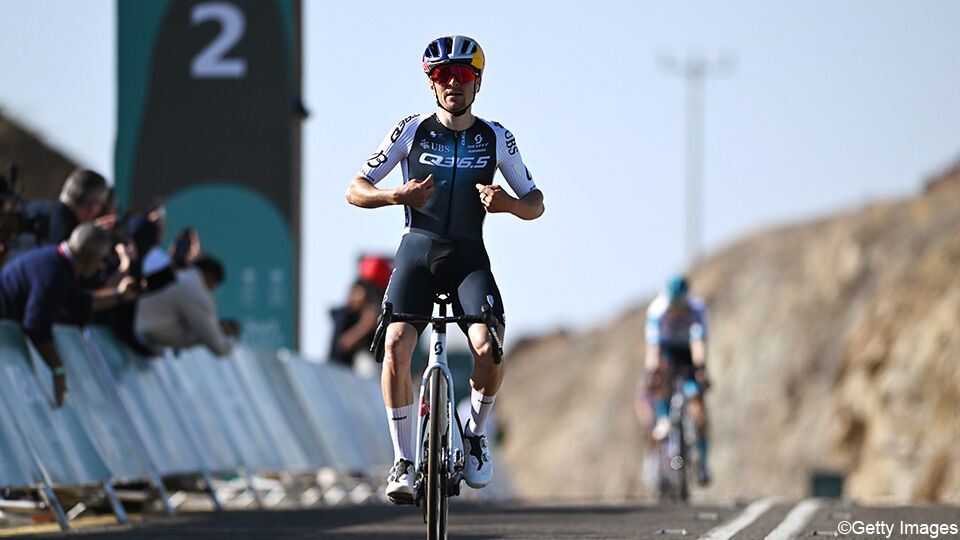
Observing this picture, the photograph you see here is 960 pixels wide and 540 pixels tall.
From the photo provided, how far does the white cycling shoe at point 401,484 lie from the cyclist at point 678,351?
938 centimetres

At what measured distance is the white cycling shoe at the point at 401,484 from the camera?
9.20 m

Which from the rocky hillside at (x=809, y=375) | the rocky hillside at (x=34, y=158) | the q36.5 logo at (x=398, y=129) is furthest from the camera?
the rocky hillside at (x=809, y=375)

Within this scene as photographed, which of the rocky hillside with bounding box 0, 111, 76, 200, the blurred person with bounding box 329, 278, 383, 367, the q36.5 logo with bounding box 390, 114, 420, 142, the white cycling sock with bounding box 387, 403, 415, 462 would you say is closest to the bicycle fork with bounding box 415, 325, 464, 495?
the white cycling sock with bounding box 387, 403, 415, 462

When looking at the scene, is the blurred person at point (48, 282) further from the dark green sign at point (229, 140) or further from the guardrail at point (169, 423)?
the dark green sign at point (229, 140)

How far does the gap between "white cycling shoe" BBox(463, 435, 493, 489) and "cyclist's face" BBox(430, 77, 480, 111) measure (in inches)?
62.0

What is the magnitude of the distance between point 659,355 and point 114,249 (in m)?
5.88

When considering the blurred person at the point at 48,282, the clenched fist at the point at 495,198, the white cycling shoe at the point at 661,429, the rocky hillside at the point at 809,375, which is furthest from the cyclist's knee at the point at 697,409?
the rocky hillside at the point at 809,375

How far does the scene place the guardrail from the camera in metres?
12.4

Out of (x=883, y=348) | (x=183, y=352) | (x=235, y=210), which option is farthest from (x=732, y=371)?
(x=183, y=352)

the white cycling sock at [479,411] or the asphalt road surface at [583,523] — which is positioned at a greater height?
the white cycling sock at [479,411]

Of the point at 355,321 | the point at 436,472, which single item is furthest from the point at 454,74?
the point at 355,321

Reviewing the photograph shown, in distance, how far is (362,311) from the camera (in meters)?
20.4

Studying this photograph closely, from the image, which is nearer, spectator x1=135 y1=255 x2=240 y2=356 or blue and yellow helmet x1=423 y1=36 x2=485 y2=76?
blue and yellow helmet x1=423 y1=36 x2=485 y2=76

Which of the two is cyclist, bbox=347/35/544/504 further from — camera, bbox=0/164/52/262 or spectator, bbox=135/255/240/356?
spectator, bbox=135/255/240/356
